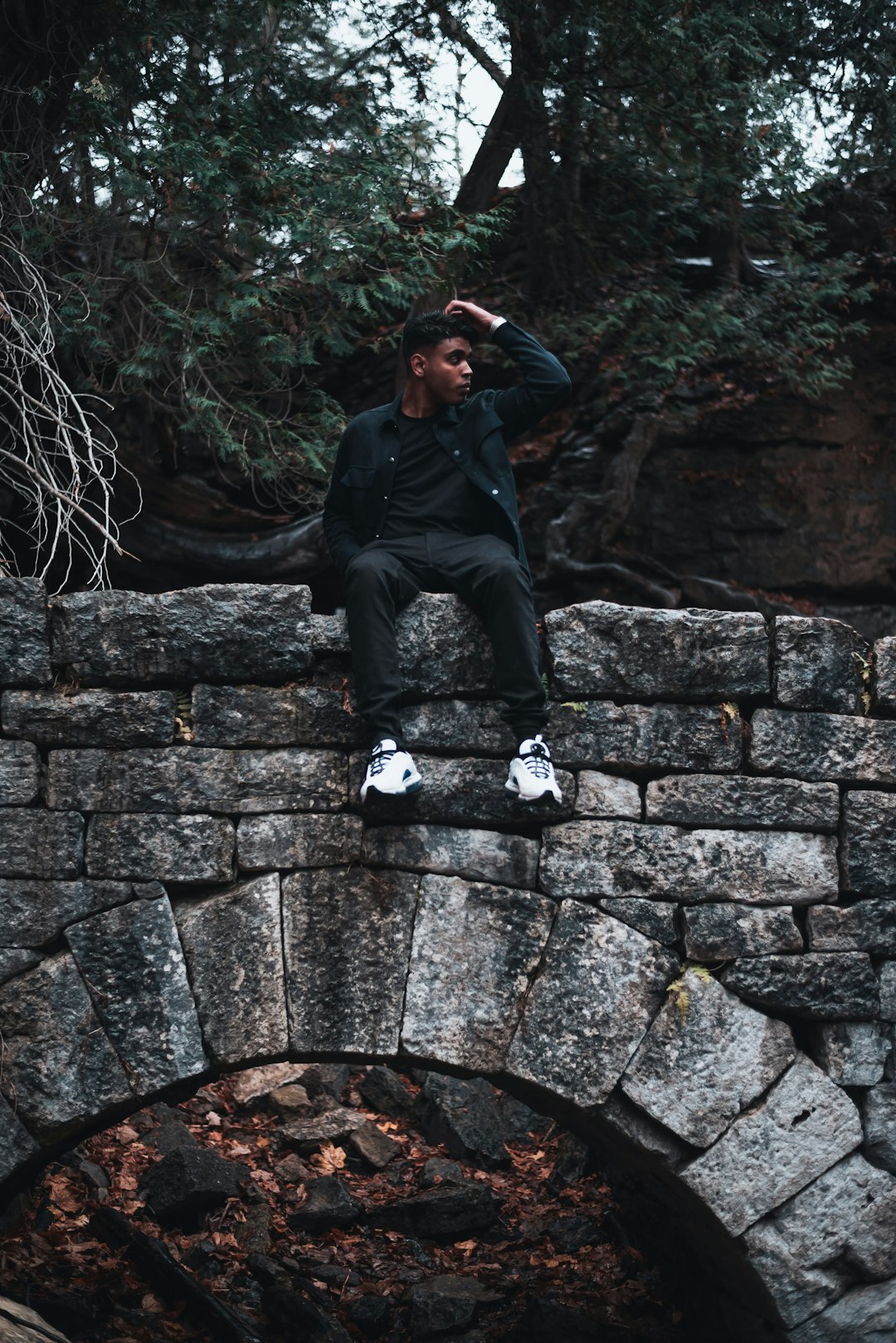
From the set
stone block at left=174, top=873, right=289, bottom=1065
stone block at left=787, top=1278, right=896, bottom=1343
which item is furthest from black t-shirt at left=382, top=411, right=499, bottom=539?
stone block at left=787, top=1278, right=896, bottom=1343

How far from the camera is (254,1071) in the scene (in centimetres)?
688

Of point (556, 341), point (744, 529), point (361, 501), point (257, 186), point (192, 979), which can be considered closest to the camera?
point (192, 979)

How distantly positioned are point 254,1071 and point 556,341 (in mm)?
4588

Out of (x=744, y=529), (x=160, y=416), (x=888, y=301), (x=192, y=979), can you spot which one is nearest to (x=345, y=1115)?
(x=192, y=979)

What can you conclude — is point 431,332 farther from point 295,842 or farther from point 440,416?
point 295,842

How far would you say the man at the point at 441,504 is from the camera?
3.46m

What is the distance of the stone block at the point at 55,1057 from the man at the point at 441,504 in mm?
1125

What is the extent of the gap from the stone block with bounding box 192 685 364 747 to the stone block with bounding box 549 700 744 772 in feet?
2.01

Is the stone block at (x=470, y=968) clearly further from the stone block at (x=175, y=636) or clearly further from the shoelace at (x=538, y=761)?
the stone block at (x=175, y=636)

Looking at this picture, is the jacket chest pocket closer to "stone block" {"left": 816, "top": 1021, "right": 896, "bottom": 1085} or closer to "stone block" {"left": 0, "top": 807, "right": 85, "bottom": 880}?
"stone block" {"left": 0, "top": 807, "right": 85, "bottom": 880}

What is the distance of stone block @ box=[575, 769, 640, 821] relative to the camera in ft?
11.8

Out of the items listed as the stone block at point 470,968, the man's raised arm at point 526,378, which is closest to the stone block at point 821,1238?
the stone block at point 470,968

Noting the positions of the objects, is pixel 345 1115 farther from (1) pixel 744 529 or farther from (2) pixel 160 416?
(1) pixel 744 529

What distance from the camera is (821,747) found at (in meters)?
3.67
